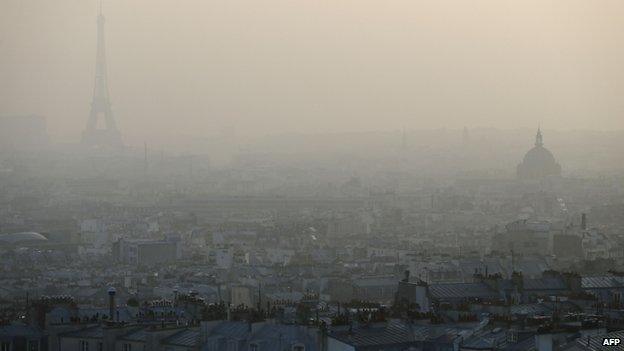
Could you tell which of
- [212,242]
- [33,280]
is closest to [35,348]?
[33,280]

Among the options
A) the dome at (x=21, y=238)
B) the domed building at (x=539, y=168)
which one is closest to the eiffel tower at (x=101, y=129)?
the domed building at (x=539, y=168)

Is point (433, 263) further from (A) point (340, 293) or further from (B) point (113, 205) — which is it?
(B) point (113, 205)

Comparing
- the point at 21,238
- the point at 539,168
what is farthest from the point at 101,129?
the point at 21,238

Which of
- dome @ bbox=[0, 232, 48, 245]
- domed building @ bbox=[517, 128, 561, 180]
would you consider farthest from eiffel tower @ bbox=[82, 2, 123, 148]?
dome @ bbox=[0, 232, 48, 245]

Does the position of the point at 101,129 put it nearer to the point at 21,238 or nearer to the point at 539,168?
the point at 539,168

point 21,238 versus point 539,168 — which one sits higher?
point 539,168

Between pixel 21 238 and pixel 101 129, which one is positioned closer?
pixel 21 238

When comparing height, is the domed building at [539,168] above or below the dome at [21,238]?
above

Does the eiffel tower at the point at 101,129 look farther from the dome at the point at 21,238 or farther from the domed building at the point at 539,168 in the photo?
the dome at the point at 21,238

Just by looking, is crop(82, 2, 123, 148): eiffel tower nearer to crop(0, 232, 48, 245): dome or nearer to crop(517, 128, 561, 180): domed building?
crop(517, 128, 561, 180): domed building
